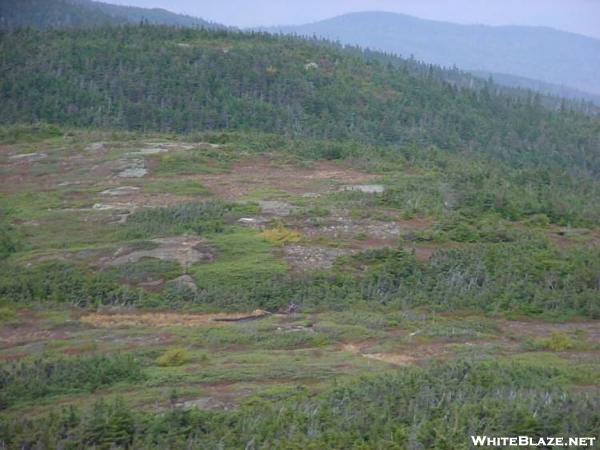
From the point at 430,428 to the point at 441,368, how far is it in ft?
12.3

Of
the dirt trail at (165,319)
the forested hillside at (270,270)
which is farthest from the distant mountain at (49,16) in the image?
the dirt trail at (165,319)

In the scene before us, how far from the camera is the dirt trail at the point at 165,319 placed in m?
20.9

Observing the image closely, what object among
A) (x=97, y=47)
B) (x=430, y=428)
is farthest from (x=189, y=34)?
(x=430, y=428)

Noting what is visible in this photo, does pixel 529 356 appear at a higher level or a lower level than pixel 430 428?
lower

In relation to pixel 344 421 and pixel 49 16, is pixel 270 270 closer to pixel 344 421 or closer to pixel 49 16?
pixel 344 421

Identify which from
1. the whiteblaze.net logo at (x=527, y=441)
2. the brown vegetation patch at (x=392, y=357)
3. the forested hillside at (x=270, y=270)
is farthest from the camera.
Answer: the brown vegetation patch at (x=392, y=357)

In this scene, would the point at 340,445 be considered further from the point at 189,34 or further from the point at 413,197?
the point at 189,34

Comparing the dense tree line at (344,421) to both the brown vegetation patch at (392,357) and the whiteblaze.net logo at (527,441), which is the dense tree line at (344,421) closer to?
the whiteblaze.net logo at (527,441)

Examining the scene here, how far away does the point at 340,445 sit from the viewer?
11.4 metres

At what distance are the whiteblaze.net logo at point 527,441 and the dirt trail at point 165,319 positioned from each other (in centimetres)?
1065

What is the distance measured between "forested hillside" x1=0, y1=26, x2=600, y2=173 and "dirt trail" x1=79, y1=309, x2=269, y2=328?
108ft

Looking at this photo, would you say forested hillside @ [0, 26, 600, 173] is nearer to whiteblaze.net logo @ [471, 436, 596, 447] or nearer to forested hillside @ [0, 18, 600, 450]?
forested hillside @ [0, 18, 600, 450]

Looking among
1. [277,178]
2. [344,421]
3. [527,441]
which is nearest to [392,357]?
[344,421]

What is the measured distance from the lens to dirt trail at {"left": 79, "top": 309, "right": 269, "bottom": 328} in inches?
824
